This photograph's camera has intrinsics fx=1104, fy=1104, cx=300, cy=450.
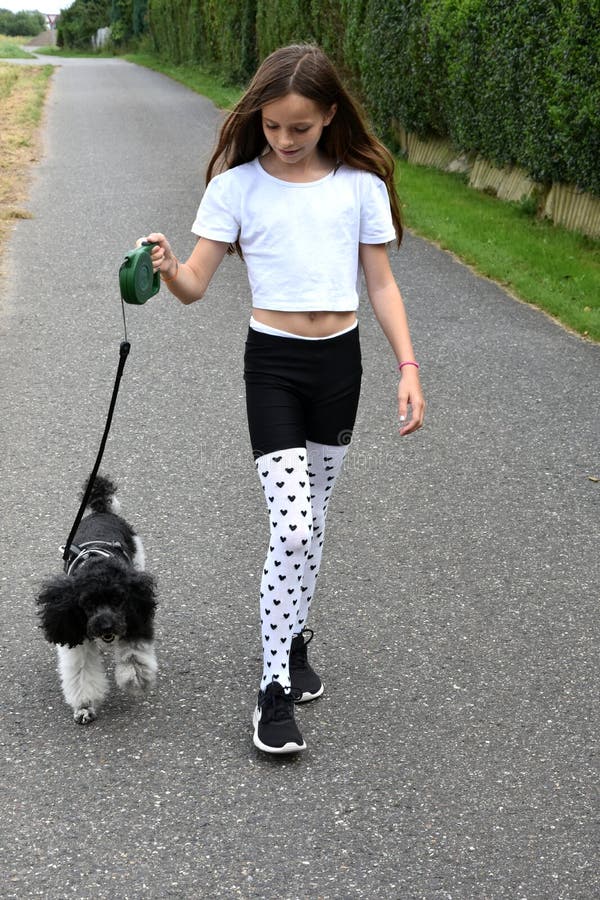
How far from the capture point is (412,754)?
3471mm

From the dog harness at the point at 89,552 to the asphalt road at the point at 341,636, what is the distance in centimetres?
48

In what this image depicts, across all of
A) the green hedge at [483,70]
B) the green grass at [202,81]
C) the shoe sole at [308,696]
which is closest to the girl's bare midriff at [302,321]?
the shoe sole at [308,696]

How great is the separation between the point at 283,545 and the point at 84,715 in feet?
3.01

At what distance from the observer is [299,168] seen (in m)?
3.35

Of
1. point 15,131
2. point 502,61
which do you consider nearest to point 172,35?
point 15,131

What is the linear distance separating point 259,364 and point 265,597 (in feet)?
2.37

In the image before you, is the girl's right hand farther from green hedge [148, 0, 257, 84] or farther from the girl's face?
green hedge [148, 0, 257, 84]

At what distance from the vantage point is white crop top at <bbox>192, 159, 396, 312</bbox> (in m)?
3.30

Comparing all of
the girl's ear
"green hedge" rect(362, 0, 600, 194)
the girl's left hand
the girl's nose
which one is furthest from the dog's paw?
"green hedge" rect(362, 0, 600, 194)

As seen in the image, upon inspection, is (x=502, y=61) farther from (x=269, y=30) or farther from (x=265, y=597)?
(x=269, y=30)

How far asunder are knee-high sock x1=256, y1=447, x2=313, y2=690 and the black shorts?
6 centimetres

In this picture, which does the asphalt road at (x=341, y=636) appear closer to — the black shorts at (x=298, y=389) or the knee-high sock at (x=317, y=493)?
the knee-high sock at (x=317, y=493)

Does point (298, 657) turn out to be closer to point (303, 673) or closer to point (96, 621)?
point (303, 673)

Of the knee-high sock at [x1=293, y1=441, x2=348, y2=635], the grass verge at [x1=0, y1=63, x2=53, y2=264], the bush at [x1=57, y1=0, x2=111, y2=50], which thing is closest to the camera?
the knee-high sock at [x1=293, y1=441, x2=348, y2=635]
